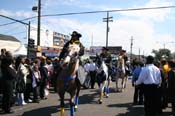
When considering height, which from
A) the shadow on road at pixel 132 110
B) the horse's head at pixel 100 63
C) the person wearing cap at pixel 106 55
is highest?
the person wearing cap at pixel 106 55

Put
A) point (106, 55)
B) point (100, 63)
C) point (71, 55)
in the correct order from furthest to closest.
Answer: point (106, 55), point (100, 63), point (71, 55)

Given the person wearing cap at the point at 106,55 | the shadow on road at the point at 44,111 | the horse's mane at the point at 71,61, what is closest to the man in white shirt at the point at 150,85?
the horse's mane at the point at 71,61

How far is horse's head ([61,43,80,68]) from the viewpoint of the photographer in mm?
10055

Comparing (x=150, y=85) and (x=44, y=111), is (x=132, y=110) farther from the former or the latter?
(x=44, y=111)

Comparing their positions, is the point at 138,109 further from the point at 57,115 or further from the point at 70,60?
the point at 70,60

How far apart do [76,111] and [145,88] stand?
2.82 meters

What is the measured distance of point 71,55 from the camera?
10.3 meters

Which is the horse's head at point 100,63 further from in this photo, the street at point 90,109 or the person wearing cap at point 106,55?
the street at point 90,109

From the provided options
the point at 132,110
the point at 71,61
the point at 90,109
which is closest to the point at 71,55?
the point at 71,61

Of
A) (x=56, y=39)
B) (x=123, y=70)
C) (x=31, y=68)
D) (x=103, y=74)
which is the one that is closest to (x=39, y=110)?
(x=31, y=68)

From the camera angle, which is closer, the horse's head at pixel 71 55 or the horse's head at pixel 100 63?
the horse's head at pixel 71 55

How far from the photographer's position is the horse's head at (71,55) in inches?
396

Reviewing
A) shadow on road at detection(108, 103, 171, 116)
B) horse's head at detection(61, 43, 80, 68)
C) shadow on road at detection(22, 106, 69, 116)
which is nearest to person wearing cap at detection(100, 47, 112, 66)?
shadow on road at detection(108, 103, 171, 116)

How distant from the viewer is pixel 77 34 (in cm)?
1183
